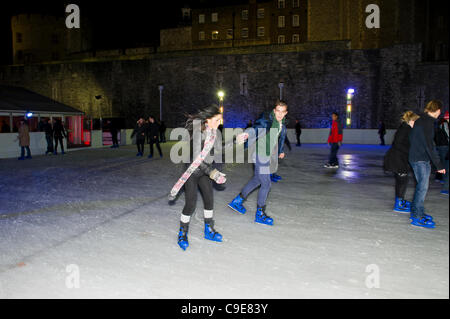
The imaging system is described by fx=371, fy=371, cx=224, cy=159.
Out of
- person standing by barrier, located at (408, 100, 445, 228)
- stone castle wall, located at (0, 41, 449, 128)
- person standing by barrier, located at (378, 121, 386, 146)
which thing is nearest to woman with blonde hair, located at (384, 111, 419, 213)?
person standing by barrier, located at (408, 100, 445, 228)

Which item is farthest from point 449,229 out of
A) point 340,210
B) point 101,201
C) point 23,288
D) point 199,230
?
point 101,201

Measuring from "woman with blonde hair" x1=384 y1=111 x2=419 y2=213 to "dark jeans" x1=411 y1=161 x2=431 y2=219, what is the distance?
60 cm

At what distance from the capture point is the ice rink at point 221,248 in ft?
9.14

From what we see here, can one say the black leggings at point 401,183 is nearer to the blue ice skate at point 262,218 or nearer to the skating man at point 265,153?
the skating man at point 265,153

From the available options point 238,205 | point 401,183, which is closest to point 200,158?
point 238,205

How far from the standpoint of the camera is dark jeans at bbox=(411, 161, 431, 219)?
4.48 m

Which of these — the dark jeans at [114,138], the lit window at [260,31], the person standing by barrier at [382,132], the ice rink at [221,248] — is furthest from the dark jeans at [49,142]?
the lit window at [260,31]

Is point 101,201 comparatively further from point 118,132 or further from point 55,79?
point 55,79

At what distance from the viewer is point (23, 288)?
2.77 metres

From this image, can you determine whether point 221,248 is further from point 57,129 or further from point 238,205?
point 57,129

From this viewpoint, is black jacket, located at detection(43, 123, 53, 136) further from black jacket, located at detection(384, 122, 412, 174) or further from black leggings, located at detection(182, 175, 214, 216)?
black jacket, located at detection(384, 122, 412, 174)

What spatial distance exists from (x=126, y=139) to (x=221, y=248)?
60.9 ft

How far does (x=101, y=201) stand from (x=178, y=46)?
4207cm

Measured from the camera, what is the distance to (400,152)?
515 centimetres
